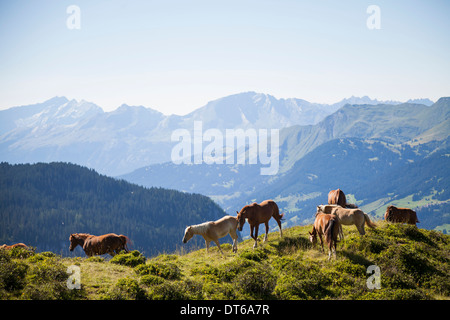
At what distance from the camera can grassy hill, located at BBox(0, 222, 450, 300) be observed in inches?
594

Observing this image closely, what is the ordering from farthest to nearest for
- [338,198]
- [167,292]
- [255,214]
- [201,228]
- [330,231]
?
[338,198] < [255,214] < [201,228] < [330,231] < [167,292]

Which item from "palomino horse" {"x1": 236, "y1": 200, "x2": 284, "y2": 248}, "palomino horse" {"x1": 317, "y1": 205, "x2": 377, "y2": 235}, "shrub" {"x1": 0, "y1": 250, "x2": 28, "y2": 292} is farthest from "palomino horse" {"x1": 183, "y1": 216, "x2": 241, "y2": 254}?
"shrub" {"x1": 0, "y1": 250, "x2": 28, "y2": 292}

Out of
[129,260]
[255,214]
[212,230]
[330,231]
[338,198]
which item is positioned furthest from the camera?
[338,198]

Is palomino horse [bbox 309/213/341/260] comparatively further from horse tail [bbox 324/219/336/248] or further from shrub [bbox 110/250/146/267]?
shrub [bbox 110/250/146/267]

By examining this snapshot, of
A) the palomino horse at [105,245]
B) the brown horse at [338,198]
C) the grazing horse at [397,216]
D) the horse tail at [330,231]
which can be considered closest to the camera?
the horse tail at [330,231]

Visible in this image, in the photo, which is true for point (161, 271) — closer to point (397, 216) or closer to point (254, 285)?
point (254, 285)

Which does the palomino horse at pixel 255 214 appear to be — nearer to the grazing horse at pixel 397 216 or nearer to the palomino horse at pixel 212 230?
the palomino horse at pixel 212 230

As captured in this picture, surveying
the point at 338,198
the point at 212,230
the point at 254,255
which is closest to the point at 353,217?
the point at 338,198

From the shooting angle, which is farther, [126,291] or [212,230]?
[212,230]

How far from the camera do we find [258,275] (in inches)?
658

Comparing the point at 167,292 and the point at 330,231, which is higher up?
the point at 330,231

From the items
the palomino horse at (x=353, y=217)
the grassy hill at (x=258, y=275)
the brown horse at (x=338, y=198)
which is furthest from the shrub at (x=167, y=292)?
the brown horse at (x=338, y=198)

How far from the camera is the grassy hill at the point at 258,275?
15.1 meters
